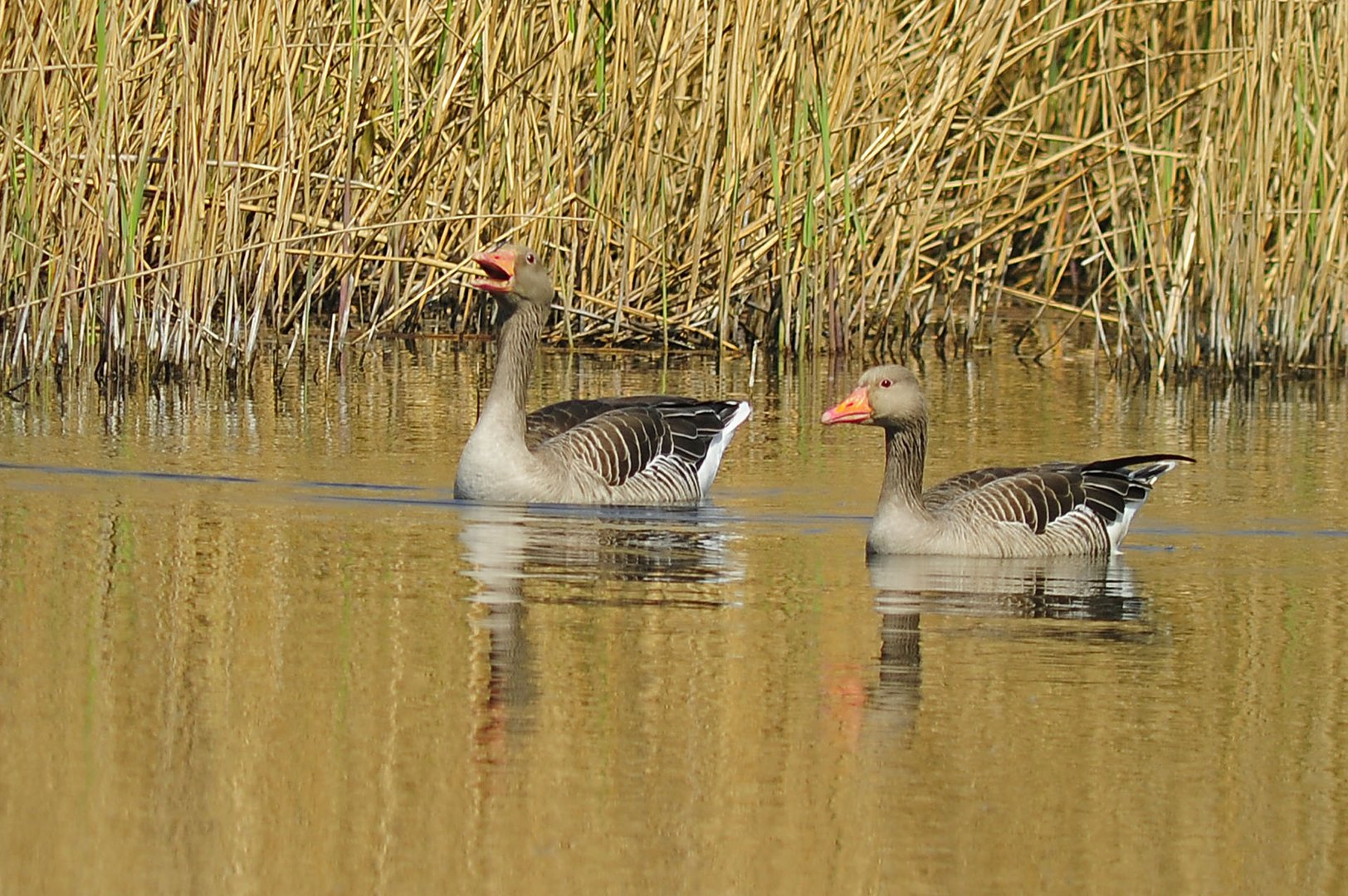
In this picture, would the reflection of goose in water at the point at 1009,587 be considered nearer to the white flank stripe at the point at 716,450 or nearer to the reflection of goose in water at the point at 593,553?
the reflection of goose in water at the point at 593,553

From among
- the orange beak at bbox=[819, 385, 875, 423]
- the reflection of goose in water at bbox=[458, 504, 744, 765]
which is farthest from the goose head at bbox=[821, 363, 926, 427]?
the reflection of goose in water at bbox=[458, 504, 744, 765]

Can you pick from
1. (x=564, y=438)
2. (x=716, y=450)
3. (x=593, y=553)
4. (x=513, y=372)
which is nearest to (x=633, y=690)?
(x=593, y=553)

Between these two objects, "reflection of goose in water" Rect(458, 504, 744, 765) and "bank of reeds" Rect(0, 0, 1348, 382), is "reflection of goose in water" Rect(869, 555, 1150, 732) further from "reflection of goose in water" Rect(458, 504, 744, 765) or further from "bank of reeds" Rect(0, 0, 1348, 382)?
"bank of reeds" Rect(0, 0, 1348, 382)

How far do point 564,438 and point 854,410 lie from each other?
1802 millimetres

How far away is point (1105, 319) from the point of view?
693 inches

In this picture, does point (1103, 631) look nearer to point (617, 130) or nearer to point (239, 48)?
point (239, 48)

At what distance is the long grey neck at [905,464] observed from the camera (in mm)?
8930

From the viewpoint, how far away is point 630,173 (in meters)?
14.9

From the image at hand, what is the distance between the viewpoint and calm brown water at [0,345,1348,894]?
483 cm

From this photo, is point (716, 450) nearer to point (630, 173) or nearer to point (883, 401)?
point (883, 401)

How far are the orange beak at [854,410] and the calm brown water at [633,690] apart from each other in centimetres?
48

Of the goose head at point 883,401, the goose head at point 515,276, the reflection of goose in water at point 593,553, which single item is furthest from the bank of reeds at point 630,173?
the goose head at point 883,401

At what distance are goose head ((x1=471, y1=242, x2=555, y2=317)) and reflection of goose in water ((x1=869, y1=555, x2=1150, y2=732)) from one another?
259 centimetres

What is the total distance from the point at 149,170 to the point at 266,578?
6.17 m
